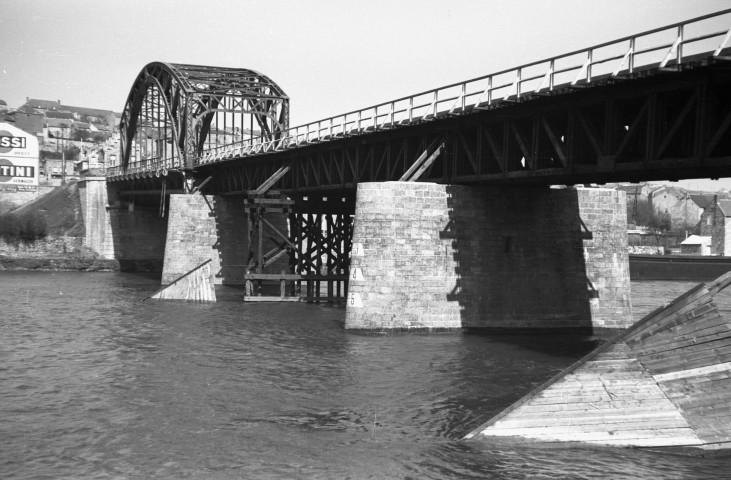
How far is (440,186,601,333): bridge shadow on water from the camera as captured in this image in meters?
35.8

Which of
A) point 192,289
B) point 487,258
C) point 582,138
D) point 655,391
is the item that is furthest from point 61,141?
point 655,391

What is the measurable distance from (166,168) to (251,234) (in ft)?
79.8

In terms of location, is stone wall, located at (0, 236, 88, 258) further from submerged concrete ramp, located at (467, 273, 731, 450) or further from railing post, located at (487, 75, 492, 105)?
submerged concrete ramp, located at (467, 273, 731, 450)

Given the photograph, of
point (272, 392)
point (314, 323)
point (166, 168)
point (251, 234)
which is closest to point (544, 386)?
point (272, 392)

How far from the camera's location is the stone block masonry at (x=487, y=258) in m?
34.8

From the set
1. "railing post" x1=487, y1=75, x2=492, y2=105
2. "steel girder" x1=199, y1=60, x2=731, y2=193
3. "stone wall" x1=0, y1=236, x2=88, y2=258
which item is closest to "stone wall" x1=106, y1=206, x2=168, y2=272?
"stone wall" x1=0, y1=236, x2=88, y2=258

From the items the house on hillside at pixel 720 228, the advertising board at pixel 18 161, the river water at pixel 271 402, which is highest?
the advertising board at pixel 18 161

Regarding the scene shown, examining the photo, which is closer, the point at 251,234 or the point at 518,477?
the point at 518,477

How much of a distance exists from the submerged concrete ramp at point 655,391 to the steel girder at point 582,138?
6258mm

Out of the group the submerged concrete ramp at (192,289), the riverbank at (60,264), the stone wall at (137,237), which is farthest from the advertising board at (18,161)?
the submerged concrete ramp at (192,289)

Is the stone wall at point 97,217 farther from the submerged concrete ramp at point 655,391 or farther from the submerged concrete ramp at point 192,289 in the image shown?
the submerged concrete ramp at point 655,391

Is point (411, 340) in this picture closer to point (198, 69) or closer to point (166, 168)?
point (166, 168)

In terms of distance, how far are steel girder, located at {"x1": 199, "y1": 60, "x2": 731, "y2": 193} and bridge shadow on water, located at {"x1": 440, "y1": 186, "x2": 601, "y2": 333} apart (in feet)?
6.55

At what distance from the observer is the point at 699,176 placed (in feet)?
84.5
